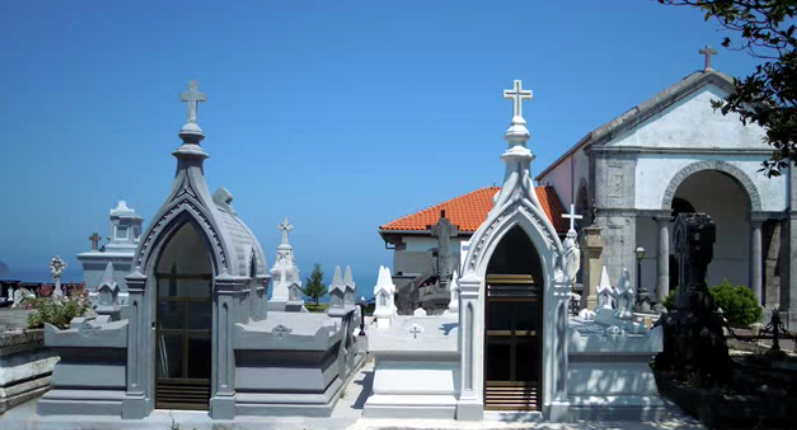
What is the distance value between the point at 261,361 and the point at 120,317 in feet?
9.95

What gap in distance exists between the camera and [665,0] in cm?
1048

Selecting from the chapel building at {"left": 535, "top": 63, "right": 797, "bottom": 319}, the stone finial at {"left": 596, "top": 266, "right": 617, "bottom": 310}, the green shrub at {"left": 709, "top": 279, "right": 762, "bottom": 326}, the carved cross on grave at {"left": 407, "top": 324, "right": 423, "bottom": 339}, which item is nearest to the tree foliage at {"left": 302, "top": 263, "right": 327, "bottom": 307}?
the chapel building at {"left": 535, "top": 63, "right": 797, "bottom": 319}

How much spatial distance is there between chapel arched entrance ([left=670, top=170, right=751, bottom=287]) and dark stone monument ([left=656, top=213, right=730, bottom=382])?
19.2 m

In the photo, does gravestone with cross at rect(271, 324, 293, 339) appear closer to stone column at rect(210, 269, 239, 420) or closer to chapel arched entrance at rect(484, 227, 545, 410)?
stone column at rect(210, 269, 239, 420)

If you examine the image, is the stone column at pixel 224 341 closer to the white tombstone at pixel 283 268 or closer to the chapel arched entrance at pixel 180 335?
the chapel arched entrance at pixel 180 335

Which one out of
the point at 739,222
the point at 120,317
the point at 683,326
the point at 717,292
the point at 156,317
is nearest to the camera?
the point at 156,317

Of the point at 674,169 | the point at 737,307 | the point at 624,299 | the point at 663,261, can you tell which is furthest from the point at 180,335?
the point at 674,169

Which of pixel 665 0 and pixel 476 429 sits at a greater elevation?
pixel 665 0

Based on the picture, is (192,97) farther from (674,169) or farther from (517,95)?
(674,169)

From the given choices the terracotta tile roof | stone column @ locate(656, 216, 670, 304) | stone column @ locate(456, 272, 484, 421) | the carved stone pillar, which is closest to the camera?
the carved stone pillar

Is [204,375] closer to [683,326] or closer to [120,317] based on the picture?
[120,317]

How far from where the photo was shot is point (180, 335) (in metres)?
10.1


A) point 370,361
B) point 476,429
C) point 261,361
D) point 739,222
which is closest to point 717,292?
point 739,222

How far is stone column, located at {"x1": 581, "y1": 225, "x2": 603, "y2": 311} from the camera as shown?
22.2 metres
